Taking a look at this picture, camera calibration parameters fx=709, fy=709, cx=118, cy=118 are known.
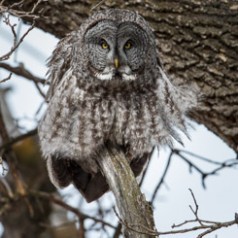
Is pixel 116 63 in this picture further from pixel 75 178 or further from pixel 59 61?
pixel 75 178

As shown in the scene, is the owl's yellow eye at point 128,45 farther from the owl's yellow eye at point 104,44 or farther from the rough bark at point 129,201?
the rough bark at point 129,201

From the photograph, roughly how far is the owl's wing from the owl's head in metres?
0.15

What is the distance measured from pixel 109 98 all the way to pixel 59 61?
1.55 feet

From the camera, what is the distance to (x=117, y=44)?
4258 millimetres

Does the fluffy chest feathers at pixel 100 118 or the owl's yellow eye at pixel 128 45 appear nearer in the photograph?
the fluffy chest feathers at pixel 100 118

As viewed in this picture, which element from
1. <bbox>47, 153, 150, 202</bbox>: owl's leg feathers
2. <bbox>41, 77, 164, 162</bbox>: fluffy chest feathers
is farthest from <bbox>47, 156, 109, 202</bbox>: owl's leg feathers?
<bbox>41, 77, 164, 162</bbox>: fluffy chest feathers

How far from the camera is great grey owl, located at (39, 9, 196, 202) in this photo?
4109 mm

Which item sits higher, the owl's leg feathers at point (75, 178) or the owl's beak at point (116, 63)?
the owl's beak at point (116, 63)

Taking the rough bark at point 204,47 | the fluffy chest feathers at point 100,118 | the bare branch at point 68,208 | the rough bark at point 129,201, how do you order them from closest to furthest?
the rough bark at point 129,201 < the fluffy chest feathers at point 100,118 < the rough bark at point 204,47 < the bare branch at point 68,208

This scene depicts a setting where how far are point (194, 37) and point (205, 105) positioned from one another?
1.36ft

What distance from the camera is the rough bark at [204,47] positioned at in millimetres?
4207

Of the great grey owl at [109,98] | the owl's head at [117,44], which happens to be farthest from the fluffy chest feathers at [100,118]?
the owl's head at [117,44]

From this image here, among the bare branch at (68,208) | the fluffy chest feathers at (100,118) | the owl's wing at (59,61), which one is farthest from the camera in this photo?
the bare branch at (68,208)

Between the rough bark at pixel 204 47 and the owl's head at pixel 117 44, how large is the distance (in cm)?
14
